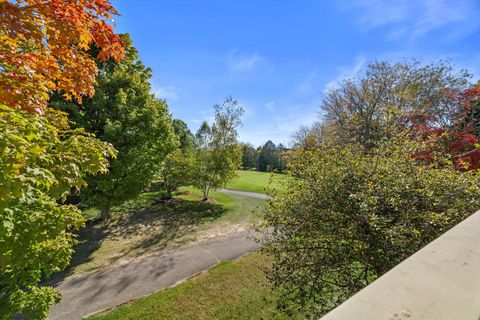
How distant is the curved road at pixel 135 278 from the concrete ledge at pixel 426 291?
426 cm

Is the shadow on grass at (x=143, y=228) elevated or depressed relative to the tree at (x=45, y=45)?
depressed

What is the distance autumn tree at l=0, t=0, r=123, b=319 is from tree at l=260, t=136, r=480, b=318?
11.9 feet

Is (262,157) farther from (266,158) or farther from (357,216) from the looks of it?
(357,216)

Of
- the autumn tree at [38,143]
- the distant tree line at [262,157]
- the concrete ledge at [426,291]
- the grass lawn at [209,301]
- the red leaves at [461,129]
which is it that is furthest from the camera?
the distant tree line at [262,157]

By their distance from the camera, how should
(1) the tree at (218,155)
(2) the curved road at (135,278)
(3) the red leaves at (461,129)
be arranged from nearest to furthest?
(2) the curved road at (135,278)
(3) the red leaves at (461,129)
(1) the tree at (218,155)

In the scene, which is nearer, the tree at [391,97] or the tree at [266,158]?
the tree at [391,97]

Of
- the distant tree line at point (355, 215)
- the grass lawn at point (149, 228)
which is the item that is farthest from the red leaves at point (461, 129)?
the grass lawn at point (149, 228)

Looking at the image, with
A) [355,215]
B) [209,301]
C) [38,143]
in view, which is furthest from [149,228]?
[355,215]

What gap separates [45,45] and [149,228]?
1092 centimetres

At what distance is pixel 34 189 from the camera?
8.36 ft

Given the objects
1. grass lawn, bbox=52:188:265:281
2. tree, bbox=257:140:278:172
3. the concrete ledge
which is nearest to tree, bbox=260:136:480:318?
the concrete ledge

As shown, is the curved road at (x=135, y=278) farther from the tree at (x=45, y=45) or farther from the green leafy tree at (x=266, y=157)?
the green leafy tree at (x=266, y=157)

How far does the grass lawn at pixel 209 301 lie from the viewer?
5.50 m

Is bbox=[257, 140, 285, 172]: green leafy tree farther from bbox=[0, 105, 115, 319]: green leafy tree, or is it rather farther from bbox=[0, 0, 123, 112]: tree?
bbox=[0, 105, 115, 319]: green leafy tree
